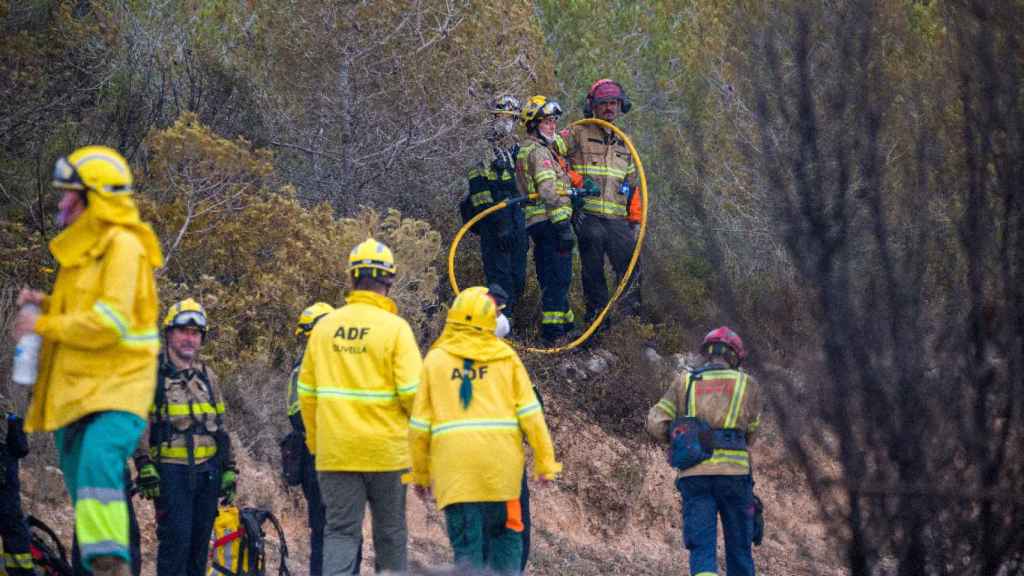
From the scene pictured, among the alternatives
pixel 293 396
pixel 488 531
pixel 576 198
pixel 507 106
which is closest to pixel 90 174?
pixel 488 531

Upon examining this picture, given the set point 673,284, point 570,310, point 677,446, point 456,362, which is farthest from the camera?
point 570,310

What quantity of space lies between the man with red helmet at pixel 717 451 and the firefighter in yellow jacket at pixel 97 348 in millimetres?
4167

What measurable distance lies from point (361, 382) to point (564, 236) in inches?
209

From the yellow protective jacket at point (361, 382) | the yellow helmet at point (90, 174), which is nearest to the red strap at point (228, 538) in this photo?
the yellow protective jacket at point (361, 382)

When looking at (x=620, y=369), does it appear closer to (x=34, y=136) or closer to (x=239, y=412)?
(x=239, y=412)

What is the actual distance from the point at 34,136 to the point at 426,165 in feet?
11.7

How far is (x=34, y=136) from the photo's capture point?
1173cm

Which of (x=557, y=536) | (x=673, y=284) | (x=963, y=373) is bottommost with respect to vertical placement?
(x=557, y=536)

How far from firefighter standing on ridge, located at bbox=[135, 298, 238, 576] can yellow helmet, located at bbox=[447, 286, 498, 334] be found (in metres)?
1.46

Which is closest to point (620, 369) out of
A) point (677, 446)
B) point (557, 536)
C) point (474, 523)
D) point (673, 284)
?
point (557, 536)

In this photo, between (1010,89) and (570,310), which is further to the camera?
(570,310)

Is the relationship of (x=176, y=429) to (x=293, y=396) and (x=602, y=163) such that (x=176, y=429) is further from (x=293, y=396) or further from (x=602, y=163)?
(x=602, y=163)

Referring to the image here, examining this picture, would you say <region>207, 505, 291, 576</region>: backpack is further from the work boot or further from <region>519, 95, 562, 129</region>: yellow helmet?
<region>519, 95, 562, 129</region>: yellow helmet

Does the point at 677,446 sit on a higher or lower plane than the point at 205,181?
lower
